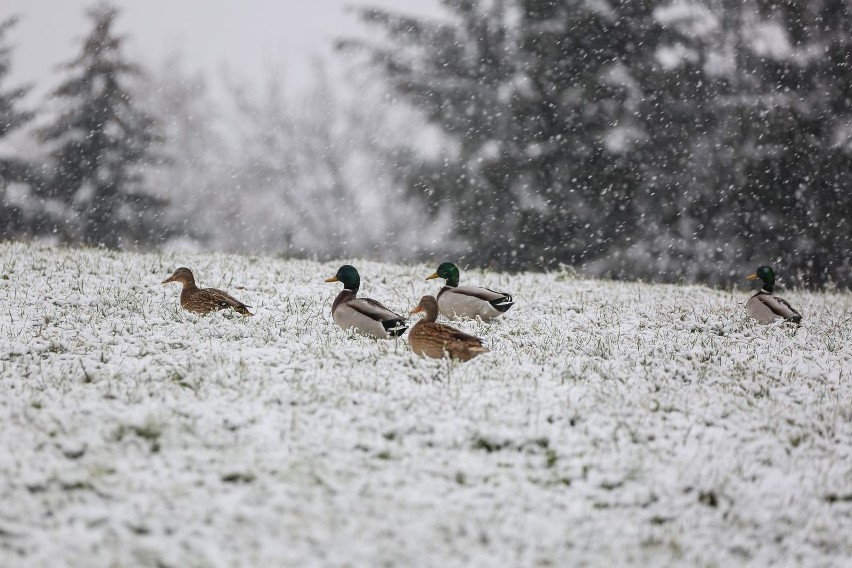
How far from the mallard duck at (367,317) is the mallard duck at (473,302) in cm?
148

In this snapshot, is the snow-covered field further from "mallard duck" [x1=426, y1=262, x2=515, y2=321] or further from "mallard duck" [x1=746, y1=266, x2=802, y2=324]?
"mallard duck" [x1=746, y1=266, x2=802, y2=324]

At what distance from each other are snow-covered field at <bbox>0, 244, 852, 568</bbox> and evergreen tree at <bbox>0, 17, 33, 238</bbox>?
760 inches

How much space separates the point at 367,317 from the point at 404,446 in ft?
10.2

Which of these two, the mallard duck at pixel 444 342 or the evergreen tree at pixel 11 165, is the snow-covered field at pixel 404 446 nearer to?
the mallard duck at pixel 444 342

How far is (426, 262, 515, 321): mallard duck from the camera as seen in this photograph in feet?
33.1

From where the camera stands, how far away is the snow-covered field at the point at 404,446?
4.79 metres

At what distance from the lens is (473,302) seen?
33.4 ft

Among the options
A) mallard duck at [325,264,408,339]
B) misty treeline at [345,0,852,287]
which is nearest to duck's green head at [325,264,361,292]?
mallard duck at [325,264,408,339]

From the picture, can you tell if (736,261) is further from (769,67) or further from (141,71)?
(141,71)

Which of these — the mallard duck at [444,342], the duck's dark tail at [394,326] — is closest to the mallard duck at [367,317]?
the duck's dark tail at [394,326]

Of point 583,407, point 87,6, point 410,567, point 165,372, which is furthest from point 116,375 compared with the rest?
point 87,6

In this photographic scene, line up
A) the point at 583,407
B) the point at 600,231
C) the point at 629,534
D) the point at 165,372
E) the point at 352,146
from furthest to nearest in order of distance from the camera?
the point at 352,146 → the point at 600,231 → the point at 165,372 → the point at 583,407 → the point at 629,534

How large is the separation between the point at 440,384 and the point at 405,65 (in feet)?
56.5

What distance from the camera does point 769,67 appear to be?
890 inches
